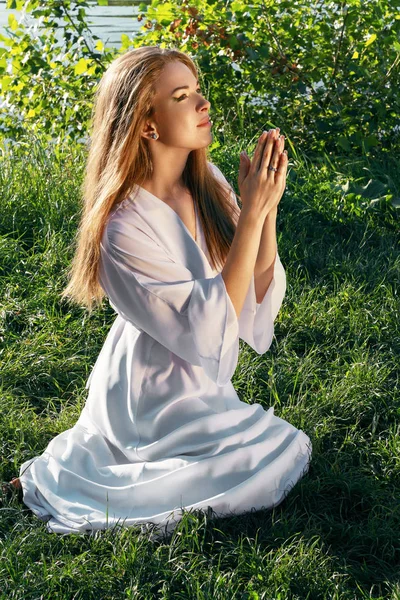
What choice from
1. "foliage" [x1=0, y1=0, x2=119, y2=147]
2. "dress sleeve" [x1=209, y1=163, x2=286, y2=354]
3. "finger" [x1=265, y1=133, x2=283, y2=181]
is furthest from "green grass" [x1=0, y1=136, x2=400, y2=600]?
"finger" [x1=265, y1=133, x2=283, y2=181]

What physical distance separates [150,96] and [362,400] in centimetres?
140

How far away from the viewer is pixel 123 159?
261 centimetres

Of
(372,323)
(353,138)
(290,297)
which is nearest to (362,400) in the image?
(372,323)

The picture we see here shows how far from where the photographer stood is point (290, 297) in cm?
396

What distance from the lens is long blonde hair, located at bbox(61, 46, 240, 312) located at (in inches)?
102

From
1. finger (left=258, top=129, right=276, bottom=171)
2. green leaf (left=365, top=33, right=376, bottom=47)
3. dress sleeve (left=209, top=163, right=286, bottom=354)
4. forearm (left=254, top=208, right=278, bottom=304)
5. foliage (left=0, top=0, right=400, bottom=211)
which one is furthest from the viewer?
foliage (left=0, top=0, right=400, bottom=211)

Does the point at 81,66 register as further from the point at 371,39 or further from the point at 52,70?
the point at 371,39

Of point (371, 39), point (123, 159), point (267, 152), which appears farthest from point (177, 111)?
point (371, 39)

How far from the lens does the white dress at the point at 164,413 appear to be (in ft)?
8.39

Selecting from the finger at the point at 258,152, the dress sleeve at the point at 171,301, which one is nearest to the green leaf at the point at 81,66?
the dress sleeve at the point at 171,301

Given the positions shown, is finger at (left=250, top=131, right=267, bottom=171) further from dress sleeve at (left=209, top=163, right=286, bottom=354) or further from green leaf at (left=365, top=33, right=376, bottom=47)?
green leaf at (left=365, top=33, right=376, bottom=47)

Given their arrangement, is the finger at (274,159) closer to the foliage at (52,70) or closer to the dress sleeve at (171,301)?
the dress sleeve at (171,301)

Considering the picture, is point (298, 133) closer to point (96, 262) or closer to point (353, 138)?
point (353, 138)

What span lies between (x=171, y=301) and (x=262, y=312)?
45 cm
